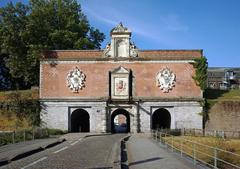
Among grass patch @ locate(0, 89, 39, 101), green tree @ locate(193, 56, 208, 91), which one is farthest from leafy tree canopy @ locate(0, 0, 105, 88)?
green tree @ locate(193, 56, 208, 91)

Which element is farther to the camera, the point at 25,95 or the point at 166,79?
the point at 25,95

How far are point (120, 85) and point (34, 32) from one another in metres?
14.7

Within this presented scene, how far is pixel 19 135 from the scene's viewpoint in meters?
30.5

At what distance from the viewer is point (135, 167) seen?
15.6m

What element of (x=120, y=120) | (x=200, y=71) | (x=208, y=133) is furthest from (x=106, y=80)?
(x=120, y=120)

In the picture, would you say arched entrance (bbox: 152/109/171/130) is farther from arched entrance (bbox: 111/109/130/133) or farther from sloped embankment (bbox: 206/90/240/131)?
sloped embankment (bbox: 206/90/240/131)

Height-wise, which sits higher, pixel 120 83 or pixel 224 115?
pixel 120 83

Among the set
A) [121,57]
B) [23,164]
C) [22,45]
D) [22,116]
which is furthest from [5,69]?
[23,164]

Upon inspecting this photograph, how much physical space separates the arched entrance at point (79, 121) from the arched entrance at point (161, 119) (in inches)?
352

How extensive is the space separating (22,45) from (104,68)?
525 inches

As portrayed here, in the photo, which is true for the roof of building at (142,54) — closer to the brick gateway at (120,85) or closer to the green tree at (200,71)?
the brick gateway at (120,85)

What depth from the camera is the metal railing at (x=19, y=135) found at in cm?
2773

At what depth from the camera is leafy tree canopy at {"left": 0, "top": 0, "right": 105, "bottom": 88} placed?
5506 centimetres

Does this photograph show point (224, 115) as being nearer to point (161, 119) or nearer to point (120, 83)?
point (161, 119)
